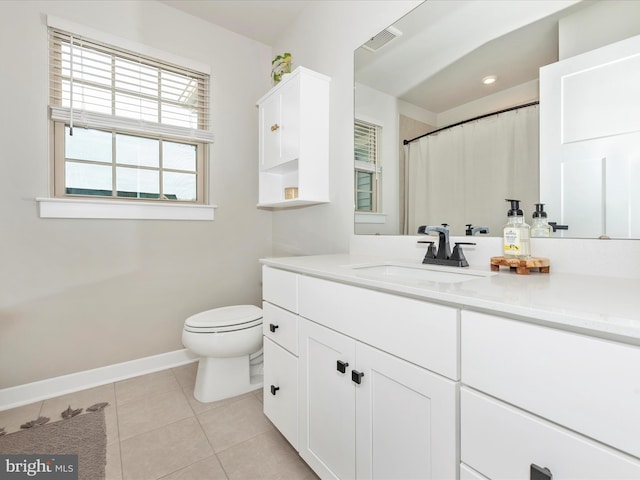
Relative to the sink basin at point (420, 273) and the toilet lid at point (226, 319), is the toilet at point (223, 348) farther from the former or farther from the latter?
the sink basin at point (420, 273)

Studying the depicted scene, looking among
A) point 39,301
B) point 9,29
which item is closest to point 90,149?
point 9,29

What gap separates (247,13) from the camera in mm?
2244

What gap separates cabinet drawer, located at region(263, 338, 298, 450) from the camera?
50.2 inches

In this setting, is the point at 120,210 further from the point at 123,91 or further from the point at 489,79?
the point at 489,79

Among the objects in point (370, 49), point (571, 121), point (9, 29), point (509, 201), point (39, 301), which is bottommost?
point (39, 301)

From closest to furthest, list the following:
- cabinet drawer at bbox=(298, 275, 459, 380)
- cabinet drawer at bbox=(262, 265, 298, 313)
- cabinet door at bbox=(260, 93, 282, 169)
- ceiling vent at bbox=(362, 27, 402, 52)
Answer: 1. cabinet drawer at bbox=(298, 275, 459, 380)
2. cabinet drawer at bbox=(262, 265, 298, 313)
3. ceiling vent at bbox=(362, 27, 402, 52)
4. cabinet door at bbox=(260, 93, 282, 169)

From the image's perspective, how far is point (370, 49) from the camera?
1684 millimetres

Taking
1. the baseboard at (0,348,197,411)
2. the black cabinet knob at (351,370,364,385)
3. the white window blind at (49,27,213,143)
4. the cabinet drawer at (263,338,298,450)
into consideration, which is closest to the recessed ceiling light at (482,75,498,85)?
the black cabinet knob at (351,370,364,385)

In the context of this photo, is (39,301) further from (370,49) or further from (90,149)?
(370,49)

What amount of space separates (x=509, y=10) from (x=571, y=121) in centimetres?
50

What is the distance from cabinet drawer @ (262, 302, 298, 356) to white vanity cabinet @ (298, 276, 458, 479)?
A: 6 cm

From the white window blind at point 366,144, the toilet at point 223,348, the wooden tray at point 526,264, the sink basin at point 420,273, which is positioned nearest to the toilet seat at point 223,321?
the toilet at point 223,348

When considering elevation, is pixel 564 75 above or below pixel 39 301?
above

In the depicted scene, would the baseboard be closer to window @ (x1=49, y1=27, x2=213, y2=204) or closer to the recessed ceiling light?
window @ (x1=49, y1=27, x2=213, y2=204)
